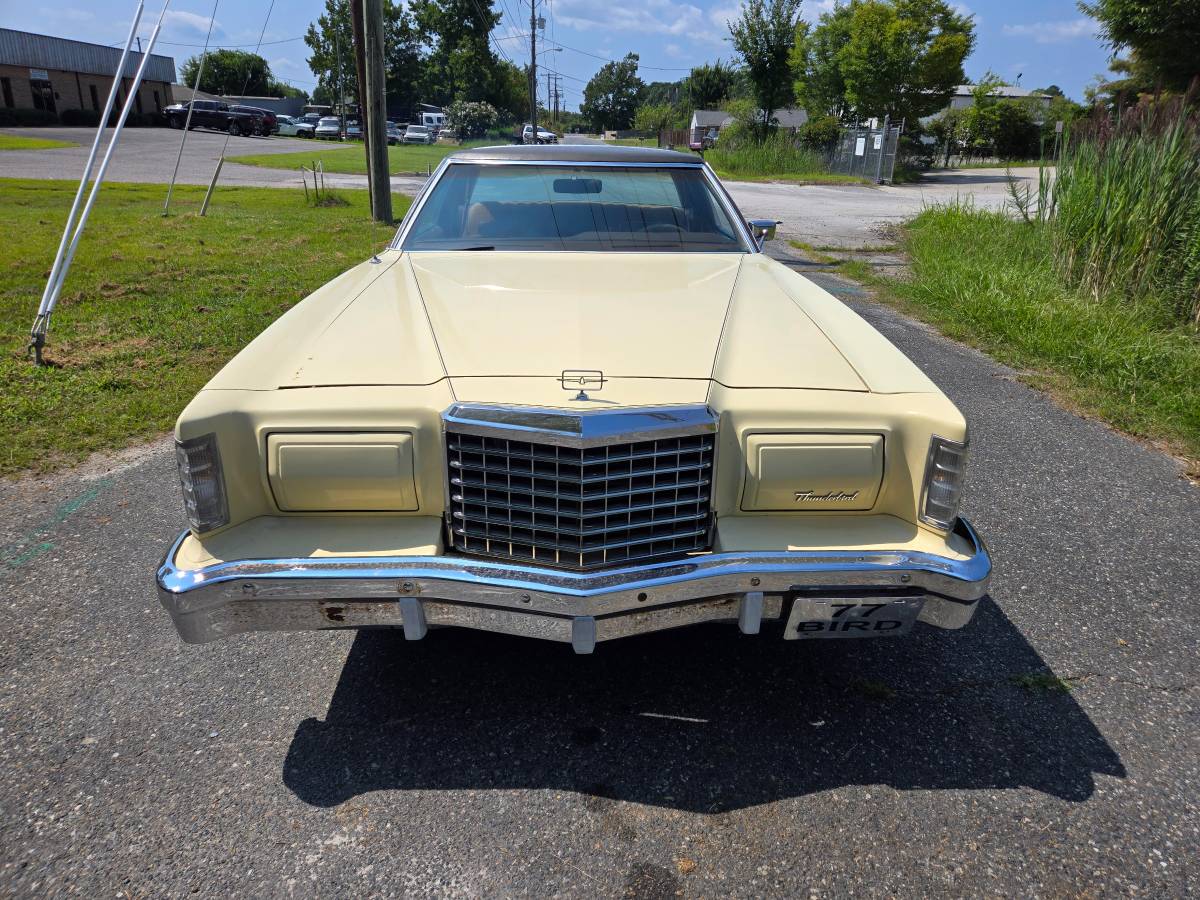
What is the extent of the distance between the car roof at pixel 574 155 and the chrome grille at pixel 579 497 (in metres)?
2.40

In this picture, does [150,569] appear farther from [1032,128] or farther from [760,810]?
[1032,128]

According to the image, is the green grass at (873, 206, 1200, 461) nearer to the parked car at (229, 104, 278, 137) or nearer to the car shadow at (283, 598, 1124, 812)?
the car shadow at (283, 598, 1124, 812)

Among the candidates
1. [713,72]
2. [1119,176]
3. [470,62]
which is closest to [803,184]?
[1119,176]

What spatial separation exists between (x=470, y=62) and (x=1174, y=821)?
76724mm

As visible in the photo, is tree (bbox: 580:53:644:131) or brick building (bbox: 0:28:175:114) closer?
brick building (bbox: 0:28:175:114)

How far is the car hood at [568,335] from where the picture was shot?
229 centimetres

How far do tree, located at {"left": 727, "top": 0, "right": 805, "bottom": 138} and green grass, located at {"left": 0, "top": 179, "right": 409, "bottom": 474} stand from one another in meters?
28.9

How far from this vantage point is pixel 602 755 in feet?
7.69

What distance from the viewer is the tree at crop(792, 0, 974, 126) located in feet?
108

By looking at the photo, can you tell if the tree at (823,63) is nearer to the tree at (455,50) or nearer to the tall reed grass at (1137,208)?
the tall reed grass at (1137,208)

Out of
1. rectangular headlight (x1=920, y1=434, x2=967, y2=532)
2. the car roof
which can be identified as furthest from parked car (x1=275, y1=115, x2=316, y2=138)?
rectangular headlight (x1=920, y1=434, x2=967, y2=532)

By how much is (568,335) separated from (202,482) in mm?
1120

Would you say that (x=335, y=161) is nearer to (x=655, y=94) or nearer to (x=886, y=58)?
(x=886, y=58)

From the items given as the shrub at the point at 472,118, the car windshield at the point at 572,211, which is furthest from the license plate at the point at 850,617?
the shrub at the point at 472,118
